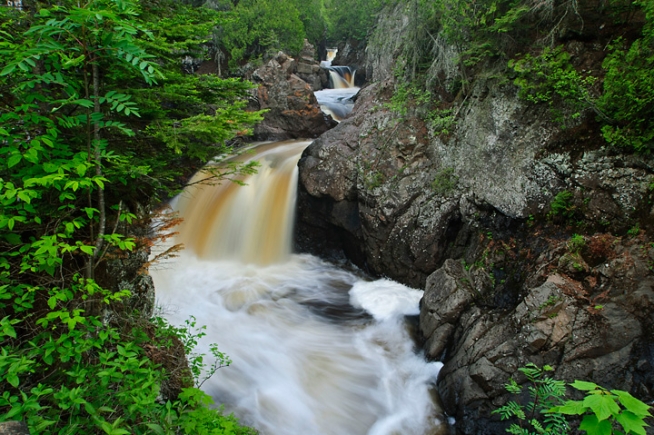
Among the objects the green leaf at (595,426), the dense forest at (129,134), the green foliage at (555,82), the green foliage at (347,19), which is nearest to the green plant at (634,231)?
the dense forest at (129,134)

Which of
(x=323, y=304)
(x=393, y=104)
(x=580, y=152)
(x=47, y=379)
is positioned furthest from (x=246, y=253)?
(x=580, y=152)

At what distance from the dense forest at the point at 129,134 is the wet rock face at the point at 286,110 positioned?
6.99 meters

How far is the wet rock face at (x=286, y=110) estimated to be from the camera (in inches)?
607

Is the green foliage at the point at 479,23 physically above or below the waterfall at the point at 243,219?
above

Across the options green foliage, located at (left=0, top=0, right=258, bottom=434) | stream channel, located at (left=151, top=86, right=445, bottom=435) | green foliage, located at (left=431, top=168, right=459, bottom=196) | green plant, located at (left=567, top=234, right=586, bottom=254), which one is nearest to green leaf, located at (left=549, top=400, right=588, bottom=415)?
green foliage, located at (left=0, top=0, right=258, bottom=434)

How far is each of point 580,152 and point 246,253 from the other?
7.88 meters

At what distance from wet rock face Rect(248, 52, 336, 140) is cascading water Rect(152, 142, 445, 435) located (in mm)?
4242

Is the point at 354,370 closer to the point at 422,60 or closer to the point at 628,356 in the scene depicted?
the point at 628,356

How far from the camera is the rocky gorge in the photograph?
438cm

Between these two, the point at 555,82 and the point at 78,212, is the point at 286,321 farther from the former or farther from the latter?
the point at 555,82

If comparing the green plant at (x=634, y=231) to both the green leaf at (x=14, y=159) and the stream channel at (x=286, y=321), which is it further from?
the green leaf at (x=14, y=159)

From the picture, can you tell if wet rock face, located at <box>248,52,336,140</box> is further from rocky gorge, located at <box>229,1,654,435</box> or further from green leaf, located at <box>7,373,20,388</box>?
green leaf, located at <box>7,373,20,388</box>

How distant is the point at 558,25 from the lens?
5.80m

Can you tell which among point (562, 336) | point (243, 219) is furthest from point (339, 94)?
point (562, 336)
